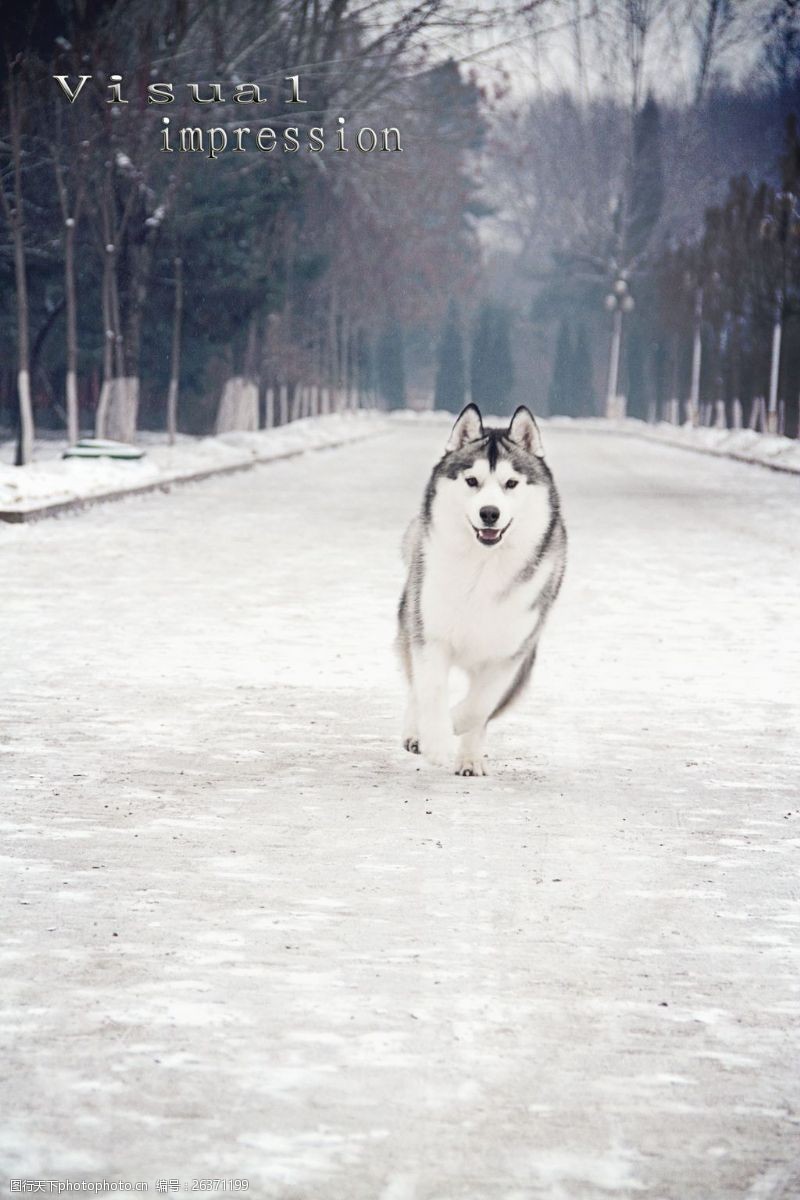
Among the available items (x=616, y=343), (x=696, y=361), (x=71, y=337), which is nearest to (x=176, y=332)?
(x=71, y=337)

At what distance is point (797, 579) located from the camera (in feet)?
54.7

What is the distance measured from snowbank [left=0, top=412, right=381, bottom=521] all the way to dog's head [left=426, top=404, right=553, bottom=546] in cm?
1330

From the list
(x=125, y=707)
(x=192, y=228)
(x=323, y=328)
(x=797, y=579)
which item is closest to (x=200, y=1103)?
(x=125, y=707)

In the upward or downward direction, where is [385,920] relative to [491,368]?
downward

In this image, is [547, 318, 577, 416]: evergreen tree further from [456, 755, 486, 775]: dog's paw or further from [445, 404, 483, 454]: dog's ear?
[456, 755, 486, 775]: dog's paw

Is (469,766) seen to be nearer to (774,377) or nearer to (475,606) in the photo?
(475,606)

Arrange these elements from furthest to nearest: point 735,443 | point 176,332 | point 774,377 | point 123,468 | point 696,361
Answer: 1. point 696,361
2. point 774,377
3. point 735,443
4. point 176,332
5. point 123,468

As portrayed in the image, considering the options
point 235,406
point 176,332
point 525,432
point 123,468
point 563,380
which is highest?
point 176,332

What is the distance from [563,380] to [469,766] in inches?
4030

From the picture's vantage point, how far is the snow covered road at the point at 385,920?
12.8 feet

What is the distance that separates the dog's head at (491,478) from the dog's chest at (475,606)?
145mm

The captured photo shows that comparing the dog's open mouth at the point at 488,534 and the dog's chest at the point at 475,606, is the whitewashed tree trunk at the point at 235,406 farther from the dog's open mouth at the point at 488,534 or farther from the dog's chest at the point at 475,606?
the dog's open mouth at the point at 488,534

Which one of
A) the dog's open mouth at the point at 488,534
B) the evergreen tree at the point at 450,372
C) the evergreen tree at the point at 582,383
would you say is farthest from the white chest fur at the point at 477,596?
the evergreen tree at the point at 450,372

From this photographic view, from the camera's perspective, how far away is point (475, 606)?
792 centimetres
